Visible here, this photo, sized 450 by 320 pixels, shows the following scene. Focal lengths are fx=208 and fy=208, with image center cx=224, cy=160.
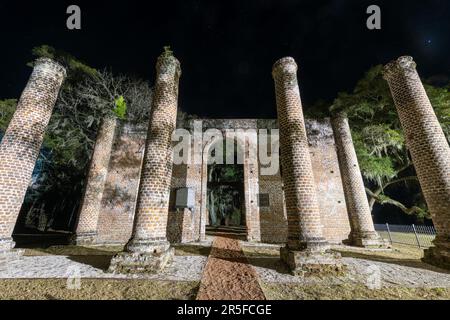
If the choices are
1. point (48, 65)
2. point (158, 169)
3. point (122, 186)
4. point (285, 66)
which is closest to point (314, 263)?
point (158, 169)

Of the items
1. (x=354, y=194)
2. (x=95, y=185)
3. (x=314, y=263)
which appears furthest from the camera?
(x=95, y=185)

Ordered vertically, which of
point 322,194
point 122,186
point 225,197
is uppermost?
point 225,197

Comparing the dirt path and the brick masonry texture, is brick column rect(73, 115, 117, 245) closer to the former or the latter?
the dirt path

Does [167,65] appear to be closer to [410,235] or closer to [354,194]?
[354,194]

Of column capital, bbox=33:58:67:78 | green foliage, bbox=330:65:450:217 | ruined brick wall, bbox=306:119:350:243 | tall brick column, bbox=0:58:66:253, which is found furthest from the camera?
green foliage, bbox=330:65:450:217

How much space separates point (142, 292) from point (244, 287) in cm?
186

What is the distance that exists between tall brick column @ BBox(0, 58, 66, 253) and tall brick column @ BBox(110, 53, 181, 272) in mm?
3733

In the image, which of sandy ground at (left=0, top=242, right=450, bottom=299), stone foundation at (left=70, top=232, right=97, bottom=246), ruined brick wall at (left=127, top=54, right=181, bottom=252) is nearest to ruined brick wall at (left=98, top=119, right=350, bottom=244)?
stone foundation at (left=70, top=232, right=97, bottom=246)

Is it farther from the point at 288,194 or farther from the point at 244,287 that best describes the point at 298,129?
the point at 244,287

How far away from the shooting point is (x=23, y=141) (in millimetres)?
6395

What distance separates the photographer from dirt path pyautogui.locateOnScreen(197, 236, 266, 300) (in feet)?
11.6

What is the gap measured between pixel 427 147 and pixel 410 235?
12924mm

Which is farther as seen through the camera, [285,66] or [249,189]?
[249,189]

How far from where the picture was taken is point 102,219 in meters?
10.6
